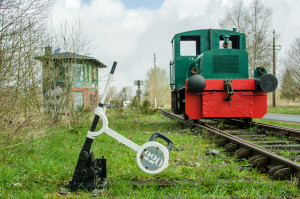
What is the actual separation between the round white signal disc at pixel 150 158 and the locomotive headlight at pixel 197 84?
12.2 ft

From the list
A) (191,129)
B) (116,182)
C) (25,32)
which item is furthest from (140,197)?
(191,129)

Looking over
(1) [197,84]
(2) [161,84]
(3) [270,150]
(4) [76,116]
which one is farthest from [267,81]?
(2) [161,84]

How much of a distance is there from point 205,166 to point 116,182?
127 centimetres

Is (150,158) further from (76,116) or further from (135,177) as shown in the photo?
(76,116)

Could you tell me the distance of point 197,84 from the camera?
5.81 metres

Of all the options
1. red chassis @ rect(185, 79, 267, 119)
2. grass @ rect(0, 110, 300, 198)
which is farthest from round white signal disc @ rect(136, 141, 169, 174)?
red chassis @ rect(185, 79, 267, 119)

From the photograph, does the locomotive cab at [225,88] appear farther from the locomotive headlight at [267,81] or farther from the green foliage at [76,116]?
the green foliage at [76,116]

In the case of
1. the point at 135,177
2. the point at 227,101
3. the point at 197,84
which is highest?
the point at 197,84

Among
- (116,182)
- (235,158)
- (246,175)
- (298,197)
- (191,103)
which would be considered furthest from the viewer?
(191,103)

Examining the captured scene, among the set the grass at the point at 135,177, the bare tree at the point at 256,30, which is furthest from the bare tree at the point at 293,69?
the grass at the point at 135,177

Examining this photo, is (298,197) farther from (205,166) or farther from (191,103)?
(191,103)

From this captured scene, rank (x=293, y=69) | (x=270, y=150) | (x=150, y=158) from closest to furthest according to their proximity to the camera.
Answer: (x=150, y=158) < (x=270, y=150) < (x=293, y=69)

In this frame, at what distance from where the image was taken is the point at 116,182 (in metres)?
2.56

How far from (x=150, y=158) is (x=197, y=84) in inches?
148
